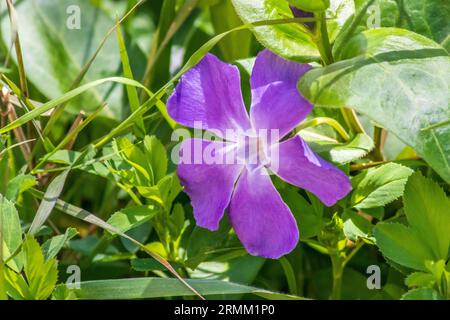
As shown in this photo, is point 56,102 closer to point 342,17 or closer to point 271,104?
point 271,104

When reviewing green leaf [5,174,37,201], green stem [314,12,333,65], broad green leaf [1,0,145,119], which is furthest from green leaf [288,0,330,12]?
broad green leaf [1,0,145,119]

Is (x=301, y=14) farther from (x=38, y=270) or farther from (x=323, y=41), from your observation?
(x=38, y=270)

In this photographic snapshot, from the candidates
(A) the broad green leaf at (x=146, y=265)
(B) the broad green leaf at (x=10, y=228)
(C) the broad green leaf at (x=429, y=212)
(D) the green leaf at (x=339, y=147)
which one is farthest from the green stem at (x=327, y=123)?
(B) the broad green leaf at (x=10, y=228)

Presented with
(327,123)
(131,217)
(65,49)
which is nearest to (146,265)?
(131,217)

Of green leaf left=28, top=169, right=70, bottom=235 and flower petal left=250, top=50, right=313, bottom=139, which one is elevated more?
flower petal left=250, top=50, right=313, bottom=139

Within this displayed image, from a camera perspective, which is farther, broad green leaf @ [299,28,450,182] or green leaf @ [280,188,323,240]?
green leaf @ [280,188,323,240]

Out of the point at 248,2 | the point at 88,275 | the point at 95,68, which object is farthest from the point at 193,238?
the point at 95,68

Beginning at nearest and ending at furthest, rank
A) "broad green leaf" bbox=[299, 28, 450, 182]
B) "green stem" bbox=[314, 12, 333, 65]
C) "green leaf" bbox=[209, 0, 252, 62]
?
"broad green leaf" bbox=[299, 28, 450, 182] < "green stem" bbox=[314, 12, 333, 65] < "green leaf" bbox=[209, 0, 252, 62]

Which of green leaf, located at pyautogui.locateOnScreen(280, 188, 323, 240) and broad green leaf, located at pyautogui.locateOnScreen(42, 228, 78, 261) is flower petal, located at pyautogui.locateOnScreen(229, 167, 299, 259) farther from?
broad green leaf, located at pyautogui.locateOnScreen(42, 228, 78, 261)

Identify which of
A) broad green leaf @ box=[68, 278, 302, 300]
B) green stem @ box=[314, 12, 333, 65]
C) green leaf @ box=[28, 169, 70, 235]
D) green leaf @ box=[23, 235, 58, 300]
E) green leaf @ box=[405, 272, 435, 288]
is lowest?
broad green leaf @ box=[68, 278, 302, 300]
